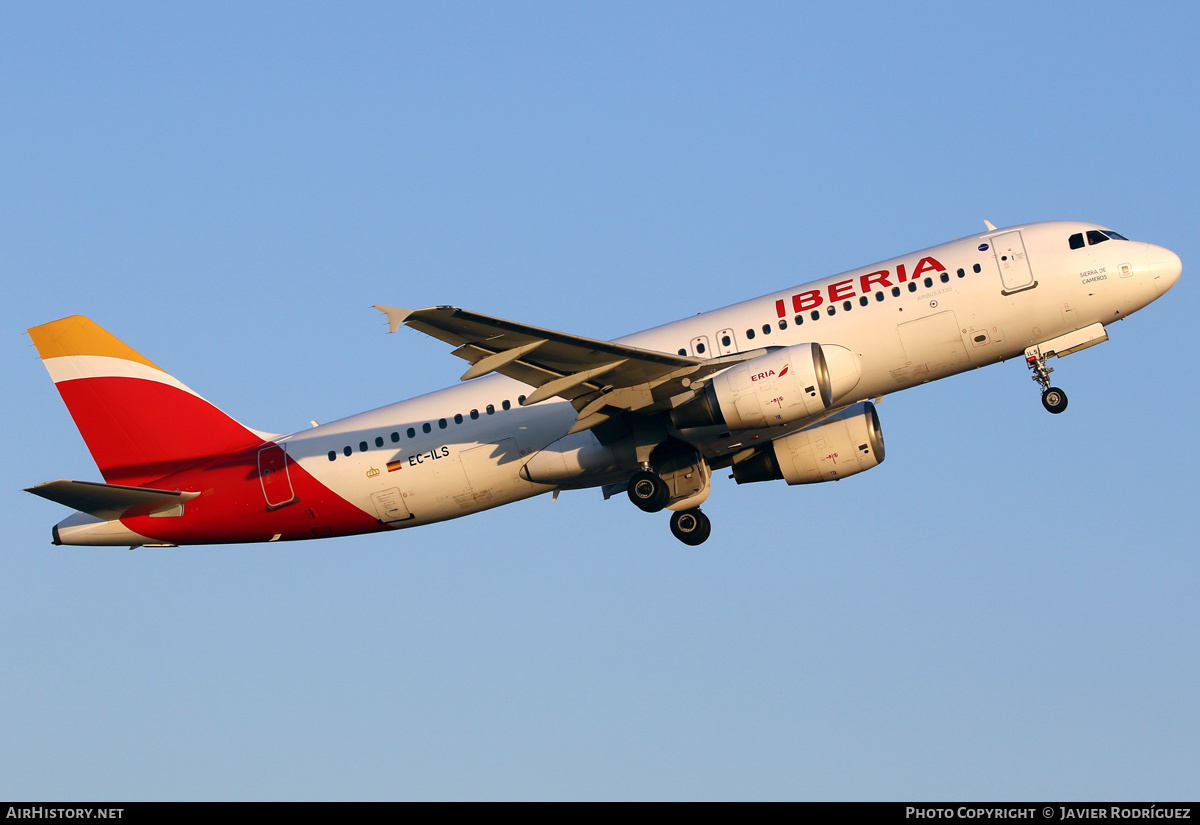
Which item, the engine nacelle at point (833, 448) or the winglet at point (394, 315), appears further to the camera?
the engine nacelle at point (833, 448)

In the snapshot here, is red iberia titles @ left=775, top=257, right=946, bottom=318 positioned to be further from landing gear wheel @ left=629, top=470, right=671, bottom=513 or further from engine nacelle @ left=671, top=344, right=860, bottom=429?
landing gear wheel @ left=629, top=470, right=671, bottom=513

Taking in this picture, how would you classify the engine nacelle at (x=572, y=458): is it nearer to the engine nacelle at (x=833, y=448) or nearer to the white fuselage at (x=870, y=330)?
the white fuselage at (x=870, y=330)

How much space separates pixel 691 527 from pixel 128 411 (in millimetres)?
17098

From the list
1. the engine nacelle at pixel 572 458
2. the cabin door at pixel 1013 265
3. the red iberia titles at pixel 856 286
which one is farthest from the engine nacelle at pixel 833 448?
the cabin door at pixel 1013 265

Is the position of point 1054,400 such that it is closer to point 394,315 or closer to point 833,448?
point 833,448

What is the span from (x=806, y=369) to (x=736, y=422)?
215 cm

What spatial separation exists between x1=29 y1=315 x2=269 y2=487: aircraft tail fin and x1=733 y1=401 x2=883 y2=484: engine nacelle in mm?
15583

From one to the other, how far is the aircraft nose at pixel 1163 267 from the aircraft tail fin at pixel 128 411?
2537 centimetres

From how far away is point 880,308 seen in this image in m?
32.4

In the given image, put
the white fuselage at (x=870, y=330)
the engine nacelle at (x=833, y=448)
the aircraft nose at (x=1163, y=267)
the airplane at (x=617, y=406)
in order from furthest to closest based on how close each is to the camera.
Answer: the engine nacelle at (x=833, y=448) < the aircraft nose at (x=1163, y=267) < the white fuselage at (x=870, y=330) < the airplane at (x=617, y=406)

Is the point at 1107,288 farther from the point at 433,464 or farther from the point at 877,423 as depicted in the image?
the point at 433,464

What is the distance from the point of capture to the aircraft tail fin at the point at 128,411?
3694 centimetres
